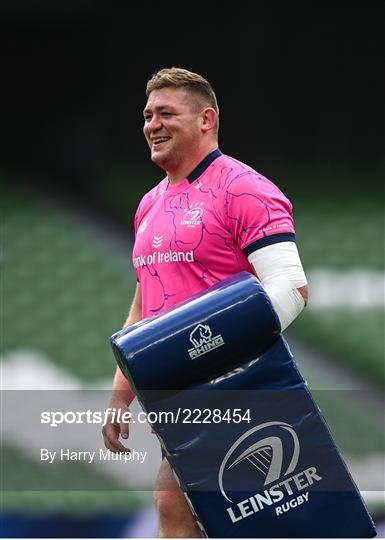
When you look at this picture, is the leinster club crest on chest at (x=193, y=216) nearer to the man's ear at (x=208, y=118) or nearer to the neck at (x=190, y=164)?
the neck at (x=190, y=164)

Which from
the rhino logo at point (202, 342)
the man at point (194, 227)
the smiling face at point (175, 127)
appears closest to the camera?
the rhino logo at point (202, 342)

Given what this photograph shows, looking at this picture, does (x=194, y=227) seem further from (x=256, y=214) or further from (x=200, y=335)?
(x=200, y=335)

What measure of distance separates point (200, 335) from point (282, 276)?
0.91 feet

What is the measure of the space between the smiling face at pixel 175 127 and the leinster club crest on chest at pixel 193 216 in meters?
0.17

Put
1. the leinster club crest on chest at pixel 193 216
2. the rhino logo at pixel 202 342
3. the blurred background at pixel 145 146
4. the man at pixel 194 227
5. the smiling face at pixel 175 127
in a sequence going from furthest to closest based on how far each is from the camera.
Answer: the blurred background at pixel 145 146 → the smiling face at pixel 175 127 → the leinster club crest on chest at pixel 193 216 → the man at pixel 194 227 → the rhino logo at pixel 202 342

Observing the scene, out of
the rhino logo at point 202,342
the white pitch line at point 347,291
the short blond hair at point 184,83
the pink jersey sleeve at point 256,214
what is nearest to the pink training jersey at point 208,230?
the pink jersey sleeve at point 256,214

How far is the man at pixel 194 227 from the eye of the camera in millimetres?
2723

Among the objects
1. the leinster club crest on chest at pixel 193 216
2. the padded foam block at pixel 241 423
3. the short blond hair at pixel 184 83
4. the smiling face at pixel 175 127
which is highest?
the short blond hair at pixel 184 83

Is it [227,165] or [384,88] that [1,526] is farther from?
[384,88]

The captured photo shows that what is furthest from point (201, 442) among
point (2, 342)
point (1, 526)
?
point (2, 342)

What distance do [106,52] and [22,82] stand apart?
2.47 ft

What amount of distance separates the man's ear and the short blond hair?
20 millimetres

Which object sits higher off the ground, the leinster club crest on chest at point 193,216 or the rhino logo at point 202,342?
the leinster club crest on chest at point 193,216

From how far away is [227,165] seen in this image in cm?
290
